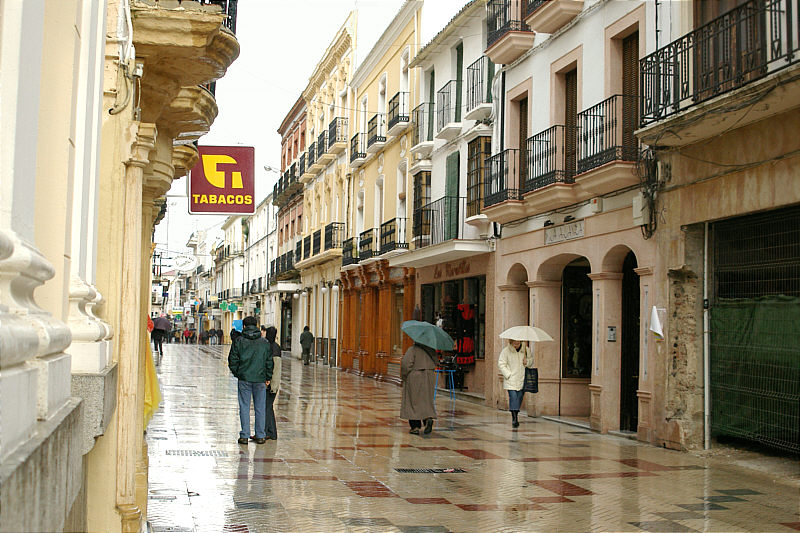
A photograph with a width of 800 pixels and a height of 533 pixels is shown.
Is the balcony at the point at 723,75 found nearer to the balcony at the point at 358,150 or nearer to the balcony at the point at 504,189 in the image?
the balcony at the point at 504,189

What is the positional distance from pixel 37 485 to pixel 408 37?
2914 cm

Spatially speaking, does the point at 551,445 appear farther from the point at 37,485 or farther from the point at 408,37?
the point at 408,37

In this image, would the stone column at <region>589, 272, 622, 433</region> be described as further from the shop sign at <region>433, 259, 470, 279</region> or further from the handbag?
the shop sign at <region>433, 259, 470, 279</region>

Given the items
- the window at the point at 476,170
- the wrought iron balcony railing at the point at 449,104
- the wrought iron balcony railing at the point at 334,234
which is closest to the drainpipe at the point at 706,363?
the window at the point at 476,170

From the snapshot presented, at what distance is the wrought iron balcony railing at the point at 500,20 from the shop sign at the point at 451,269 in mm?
5842

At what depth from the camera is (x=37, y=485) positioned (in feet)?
6.93

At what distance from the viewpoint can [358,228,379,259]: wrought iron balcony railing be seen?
32.8 m

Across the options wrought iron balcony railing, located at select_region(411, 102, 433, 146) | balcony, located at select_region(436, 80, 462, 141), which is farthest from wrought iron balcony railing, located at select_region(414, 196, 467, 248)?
wrought iron balcony railing, located at select_region(411, 102, 433, 146)

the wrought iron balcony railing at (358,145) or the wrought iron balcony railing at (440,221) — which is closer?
the wrought iron balcony railing at (440,221)

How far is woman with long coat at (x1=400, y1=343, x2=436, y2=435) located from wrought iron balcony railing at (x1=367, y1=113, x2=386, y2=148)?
57.5 feet

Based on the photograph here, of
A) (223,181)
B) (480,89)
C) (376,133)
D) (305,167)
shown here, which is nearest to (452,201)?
(480,89)

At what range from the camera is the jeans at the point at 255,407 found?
534 inches

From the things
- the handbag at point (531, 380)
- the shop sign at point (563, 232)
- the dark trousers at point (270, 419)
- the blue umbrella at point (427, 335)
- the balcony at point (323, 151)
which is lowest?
the dark trousers at point (270, 419)

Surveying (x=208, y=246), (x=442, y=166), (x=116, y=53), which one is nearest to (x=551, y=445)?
(x=116, y=53)
